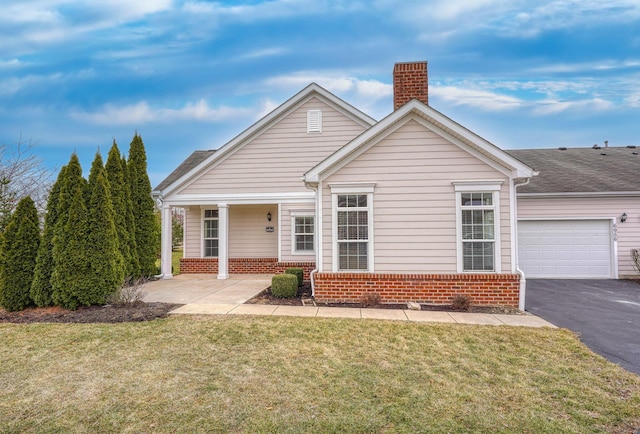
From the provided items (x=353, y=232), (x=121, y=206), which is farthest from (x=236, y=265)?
(x=353, y=232)

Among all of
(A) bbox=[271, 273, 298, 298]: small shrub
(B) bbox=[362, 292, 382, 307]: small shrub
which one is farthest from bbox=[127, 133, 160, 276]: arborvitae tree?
(B) bbox=[362, 292, 382, 307]: small shrub

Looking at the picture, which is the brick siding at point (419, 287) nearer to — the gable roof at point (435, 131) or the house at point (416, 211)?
the house at point (416, 211)

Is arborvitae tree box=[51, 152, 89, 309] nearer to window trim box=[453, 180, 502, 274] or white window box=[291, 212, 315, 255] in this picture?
white window box=[291, 212, 315, 255]

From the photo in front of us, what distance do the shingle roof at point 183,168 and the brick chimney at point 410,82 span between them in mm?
8222

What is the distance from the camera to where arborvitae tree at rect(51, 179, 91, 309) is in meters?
7.13

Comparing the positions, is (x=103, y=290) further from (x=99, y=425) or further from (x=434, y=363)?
(x=434, y=363)

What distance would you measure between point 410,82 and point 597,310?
697 centimetres

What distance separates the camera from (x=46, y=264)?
7.31 metres

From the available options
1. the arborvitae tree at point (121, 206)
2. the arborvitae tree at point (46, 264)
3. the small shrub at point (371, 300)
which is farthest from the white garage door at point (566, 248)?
the arborvitae tree at point (46, 264)

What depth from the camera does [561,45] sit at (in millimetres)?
13750

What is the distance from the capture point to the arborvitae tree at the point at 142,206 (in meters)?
11.7

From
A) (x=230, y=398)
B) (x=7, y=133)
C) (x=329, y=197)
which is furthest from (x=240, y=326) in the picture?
(x=7, y=133)

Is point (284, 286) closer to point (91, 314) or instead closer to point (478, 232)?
point (91, 314)

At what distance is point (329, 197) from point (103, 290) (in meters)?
5.67
